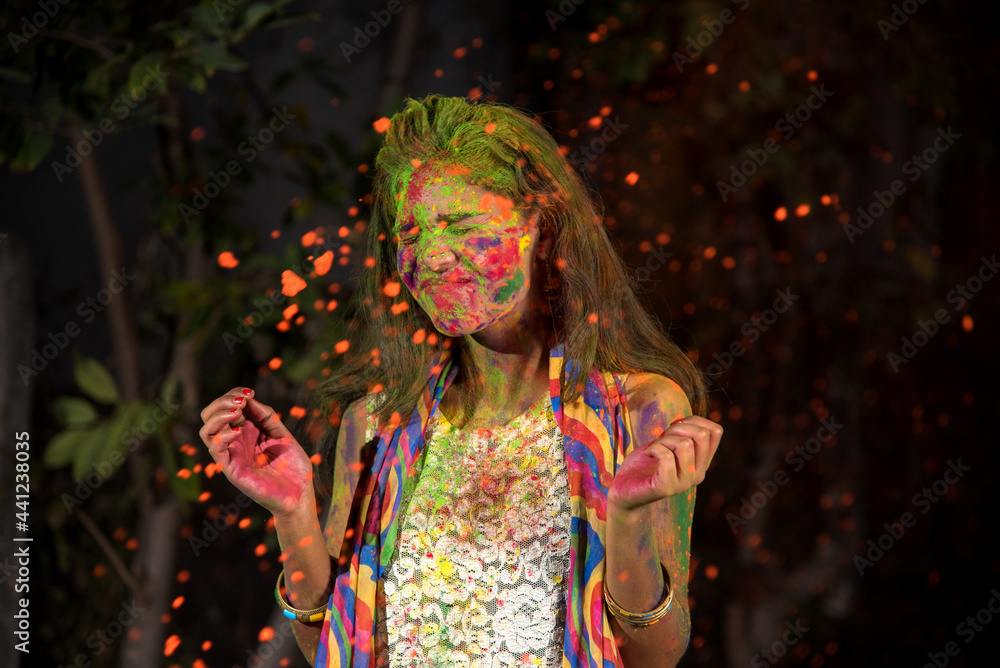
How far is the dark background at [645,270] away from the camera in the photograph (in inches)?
72.1

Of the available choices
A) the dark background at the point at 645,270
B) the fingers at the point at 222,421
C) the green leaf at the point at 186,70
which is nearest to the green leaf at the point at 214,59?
the green leaf at the point at 186,70

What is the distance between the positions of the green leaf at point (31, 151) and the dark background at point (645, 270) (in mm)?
44

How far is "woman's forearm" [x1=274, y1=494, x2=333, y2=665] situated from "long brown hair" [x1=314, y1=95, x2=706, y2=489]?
0.50 ft

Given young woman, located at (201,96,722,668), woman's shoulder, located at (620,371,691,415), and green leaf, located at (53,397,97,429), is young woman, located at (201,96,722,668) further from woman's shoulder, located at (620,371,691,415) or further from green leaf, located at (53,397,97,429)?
green leaf, located at (53,397,97,429)

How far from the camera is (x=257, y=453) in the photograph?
980mm

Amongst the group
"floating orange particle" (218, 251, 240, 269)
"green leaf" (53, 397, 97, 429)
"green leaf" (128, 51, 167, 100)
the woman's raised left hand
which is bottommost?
"green leaf" (53, 397, 97, 429)

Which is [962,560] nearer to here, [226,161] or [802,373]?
[802,373]

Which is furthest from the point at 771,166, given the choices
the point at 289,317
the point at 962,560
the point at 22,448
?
the point at 22,448

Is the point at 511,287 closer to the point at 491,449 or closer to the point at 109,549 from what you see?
the point at 491,449

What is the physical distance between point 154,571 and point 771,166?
5.86 feet

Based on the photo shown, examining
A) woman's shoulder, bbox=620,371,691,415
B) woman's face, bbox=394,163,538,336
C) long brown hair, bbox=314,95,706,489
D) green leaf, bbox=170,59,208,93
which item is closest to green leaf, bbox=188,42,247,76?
green leaf, bbox=170,59,208,93

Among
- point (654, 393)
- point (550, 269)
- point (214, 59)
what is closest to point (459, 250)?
point (550, 269)

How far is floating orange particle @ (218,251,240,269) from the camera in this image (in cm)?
189

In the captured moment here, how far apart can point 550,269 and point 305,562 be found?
1.33ft
